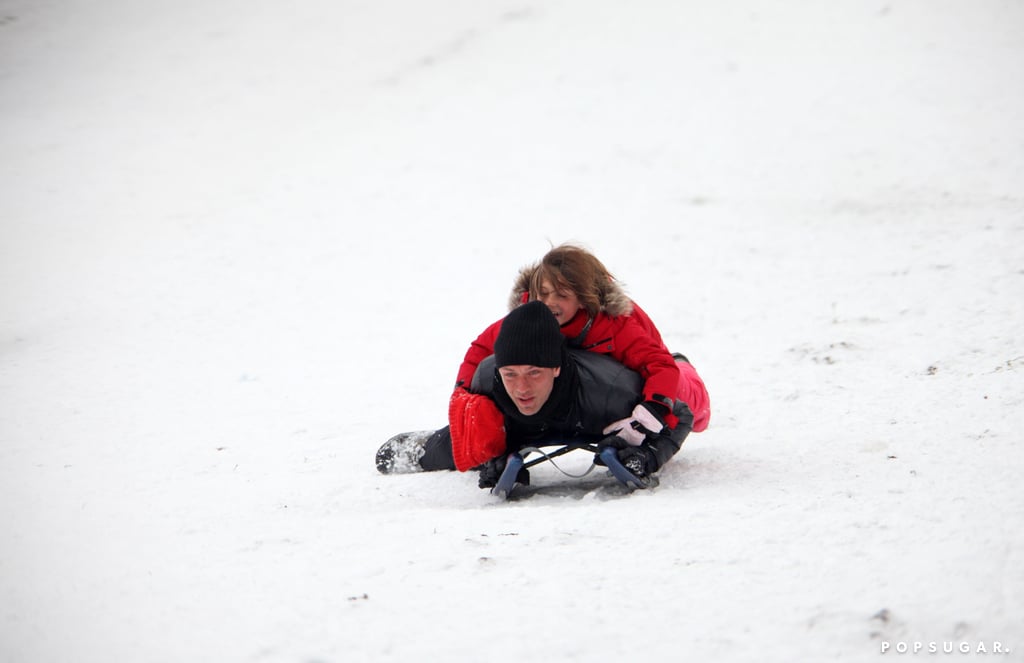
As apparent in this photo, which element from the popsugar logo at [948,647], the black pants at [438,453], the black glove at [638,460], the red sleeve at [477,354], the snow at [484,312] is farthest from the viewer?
the black pants at [438,453]

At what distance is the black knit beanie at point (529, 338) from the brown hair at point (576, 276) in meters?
0.27

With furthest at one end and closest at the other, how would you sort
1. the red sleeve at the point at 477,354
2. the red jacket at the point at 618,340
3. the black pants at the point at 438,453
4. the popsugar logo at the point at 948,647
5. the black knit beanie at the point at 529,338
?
the black pants at the point at 438,453
the red sleeve at the point at 477,354
the red jacket at the point at 618,340
the black knit beanie at the point at 529,338
the popsugar logo at the point at 948,647

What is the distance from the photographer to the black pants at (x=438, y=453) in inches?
153

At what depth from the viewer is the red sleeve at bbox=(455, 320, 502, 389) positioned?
3760 millimetres

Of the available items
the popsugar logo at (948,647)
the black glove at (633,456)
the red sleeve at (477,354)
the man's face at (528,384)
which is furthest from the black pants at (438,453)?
the popsugar logo at (948,647)

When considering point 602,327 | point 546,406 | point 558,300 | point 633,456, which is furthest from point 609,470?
point 558,300

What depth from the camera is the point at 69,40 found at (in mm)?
14289

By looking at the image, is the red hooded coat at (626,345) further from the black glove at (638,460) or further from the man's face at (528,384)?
the man's face at (528,384)

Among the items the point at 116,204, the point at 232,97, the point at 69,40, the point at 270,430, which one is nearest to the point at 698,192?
the point at 270,430

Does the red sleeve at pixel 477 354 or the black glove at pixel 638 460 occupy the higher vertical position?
the red sleeve at pixel 477 354

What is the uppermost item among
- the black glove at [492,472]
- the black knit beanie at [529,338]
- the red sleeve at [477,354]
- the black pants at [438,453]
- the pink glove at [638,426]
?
the black knit beanie at [529,338]

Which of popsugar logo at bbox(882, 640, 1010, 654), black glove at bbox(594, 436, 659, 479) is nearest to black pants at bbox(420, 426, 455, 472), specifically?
black glove at bbox(594, 436, 659, 479)

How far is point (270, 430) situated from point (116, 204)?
5877mm

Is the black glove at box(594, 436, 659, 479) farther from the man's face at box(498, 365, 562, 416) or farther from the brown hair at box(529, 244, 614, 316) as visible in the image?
the brown hair at box(529, 244, 614, 316)
